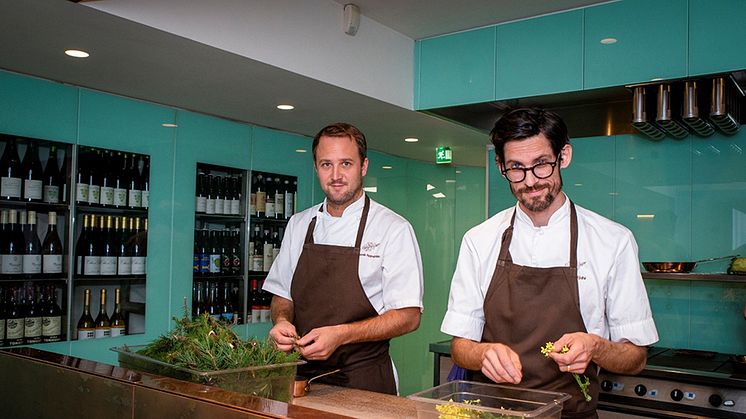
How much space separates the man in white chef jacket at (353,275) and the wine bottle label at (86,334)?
1.43m

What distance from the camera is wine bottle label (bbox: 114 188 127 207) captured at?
3562 mm

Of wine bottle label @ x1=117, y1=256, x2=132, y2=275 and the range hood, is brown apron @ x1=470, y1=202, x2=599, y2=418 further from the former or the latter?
wine bottle label @ x1=117, y1=256, x2=132, y2=275

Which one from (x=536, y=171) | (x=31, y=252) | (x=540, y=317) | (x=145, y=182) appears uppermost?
(x=145, y=182)

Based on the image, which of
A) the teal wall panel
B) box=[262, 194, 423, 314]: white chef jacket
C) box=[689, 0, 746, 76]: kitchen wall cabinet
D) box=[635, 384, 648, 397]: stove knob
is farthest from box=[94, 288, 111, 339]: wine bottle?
box=[689, 0, 746, 76]: kitchen wall cabinet

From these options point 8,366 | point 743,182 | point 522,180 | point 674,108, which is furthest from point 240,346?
point 743,182

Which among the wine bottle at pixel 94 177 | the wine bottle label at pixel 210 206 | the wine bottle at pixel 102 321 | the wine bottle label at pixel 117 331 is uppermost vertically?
the wine bottle at pixel 94 177

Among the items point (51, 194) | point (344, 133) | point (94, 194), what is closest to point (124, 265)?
point (94, 194)

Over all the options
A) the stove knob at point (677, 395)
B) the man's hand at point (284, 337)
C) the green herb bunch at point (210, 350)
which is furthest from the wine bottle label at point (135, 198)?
the stove knob at point (677, 395)

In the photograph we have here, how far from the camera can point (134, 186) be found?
3668 mm

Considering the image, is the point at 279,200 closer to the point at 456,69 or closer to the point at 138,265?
the point at 138,265

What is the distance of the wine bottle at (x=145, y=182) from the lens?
3678 mm

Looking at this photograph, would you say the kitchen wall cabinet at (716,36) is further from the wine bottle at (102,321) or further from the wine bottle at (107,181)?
the wine bottle at (102,321)

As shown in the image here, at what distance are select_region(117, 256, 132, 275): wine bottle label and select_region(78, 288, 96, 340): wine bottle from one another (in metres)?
0.18

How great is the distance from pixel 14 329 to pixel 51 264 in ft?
1.10
